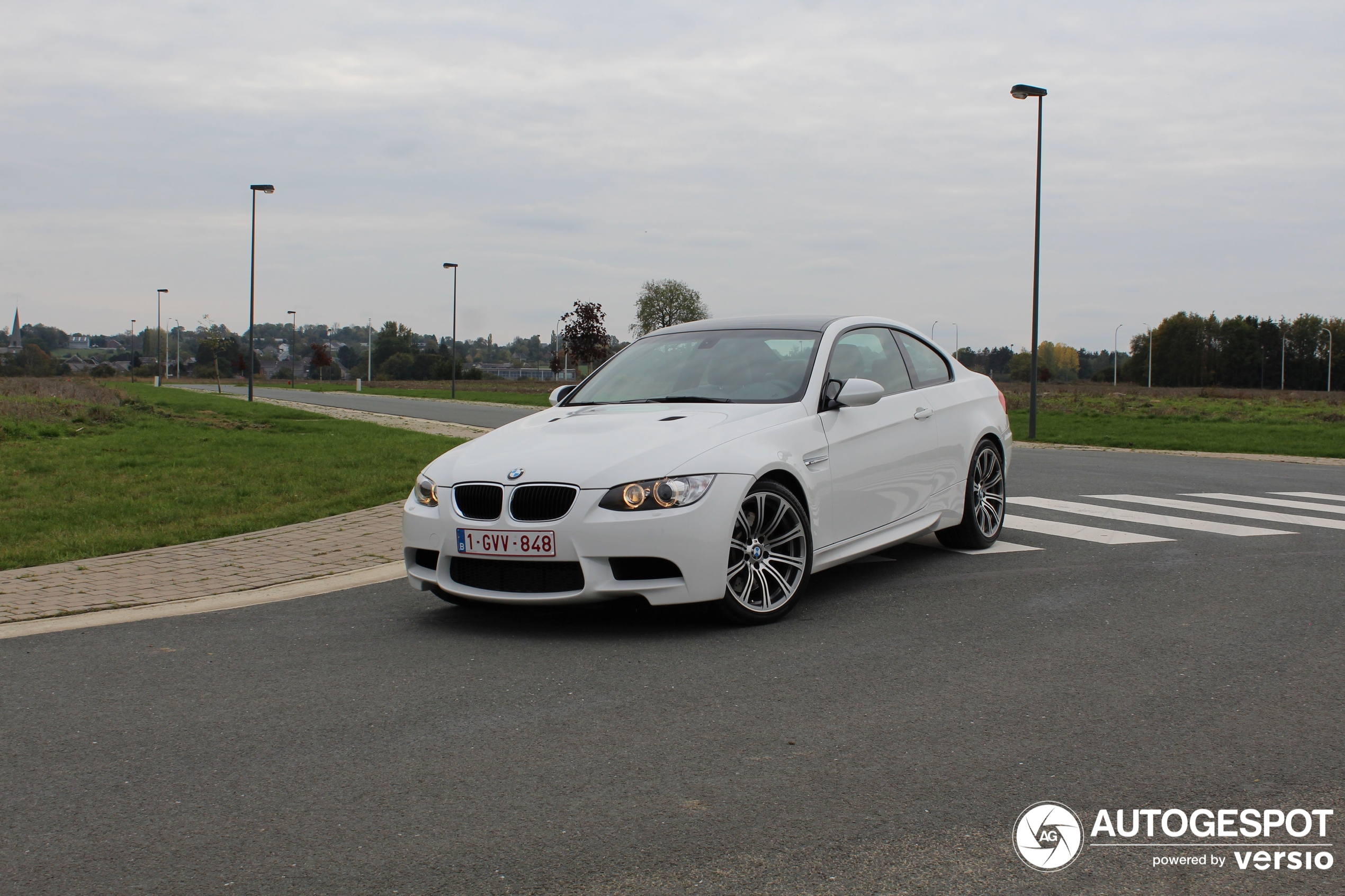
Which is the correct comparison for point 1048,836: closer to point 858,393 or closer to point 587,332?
point 858,393

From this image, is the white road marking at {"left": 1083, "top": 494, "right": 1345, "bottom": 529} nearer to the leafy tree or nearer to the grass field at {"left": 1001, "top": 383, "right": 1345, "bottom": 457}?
the grass field at {"left": 1001, "top": 383, "right": 1345, "bottom": 457}

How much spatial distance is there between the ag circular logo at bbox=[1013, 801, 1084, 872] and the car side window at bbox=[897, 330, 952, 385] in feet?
14.9

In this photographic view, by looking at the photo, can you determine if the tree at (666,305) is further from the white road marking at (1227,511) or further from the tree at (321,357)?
the white road marking at (1227,511)

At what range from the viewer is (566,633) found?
5.84 meters

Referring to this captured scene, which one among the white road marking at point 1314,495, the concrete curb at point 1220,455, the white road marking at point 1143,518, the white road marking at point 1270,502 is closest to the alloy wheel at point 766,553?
the white road marking at point 1143,518

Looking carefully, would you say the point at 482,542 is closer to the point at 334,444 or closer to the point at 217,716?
the point at 217,716

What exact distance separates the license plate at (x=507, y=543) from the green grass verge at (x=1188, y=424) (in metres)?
16.9

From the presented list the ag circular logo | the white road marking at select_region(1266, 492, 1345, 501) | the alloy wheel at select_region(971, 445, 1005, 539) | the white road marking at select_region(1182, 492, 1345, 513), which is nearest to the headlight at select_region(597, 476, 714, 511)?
the ag circular logo

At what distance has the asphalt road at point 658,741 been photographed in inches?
123

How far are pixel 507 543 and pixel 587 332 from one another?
7023 cm

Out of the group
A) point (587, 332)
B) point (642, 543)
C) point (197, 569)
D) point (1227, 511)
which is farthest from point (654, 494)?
point (587, 332)

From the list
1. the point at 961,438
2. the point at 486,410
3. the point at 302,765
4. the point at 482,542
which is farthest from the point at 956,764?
the point at 486,410

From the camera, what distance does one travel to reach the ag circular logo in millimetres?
3137

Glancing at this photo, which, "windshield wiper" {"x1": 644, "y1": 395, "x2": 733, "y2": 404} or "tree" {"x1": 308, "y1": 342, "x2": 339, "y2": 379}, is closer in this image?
"windshield wiper" {"x1": 644, "y1": 395, "x2": 733, "y2": 404}
